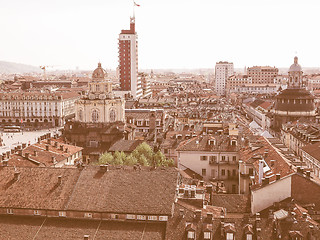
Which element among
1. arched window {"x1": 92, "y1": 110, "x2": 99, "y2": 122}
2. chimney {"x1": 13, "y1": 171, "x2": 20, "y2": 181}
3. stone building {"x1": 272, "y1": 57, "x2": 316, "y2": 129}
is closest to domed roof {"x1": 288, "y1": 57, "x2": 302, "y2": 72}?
stone building {"x1": 272, "y1": 57, "x2": 316, "y2": 129}

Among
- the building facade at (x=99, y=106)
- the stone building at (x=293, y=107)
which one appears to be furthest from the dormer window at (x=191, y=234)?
the stone building at (x=293, y=107)

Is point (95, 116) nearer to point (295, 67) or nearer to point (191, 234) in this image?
point (295, 67)

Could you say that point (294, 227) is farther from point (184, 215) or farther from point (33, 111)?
point (33, 111)

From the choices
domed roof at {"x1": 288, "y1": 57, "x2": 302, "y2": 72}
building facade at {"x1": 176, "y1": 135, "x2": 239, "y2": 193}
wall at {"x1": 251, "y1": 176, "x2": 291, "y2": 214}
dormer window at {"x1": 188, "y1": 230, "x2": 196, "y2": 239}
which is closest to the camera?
dormer window at {"x1": 188, "y1": 230, "x2": 196, "y2": 239}

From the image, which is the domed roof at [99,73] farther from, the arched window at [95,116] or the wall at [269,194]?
the wall at [269,194]

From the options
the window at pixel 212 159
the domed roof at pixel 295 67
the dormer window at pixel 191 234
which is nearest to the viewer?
the dormer window at pixel 191 234

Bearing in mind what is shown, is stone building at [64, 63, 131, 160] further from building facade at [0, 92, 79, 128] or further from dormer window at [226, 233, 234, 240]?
dormer window at [226, 233, 234, 240]

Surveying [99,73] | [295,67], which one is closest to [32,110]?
[99,73]

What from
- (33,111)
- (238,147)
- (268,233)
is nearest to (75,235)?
(268,233)

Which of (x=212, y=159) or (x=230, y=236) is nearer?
(x=230, y=236)

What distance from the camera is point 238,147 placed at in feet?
236

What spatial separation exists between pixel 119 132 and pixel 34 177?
60414 mm

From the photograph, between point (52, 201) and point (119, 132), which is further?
point (119, 132)

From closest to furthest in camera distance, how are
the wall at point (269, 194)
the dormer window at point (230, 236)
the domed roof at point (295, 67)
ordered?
1. the dormer window at point (230, 236)
2. the wall at point (269, 194)
3. the domed roof at point (295, 67)
